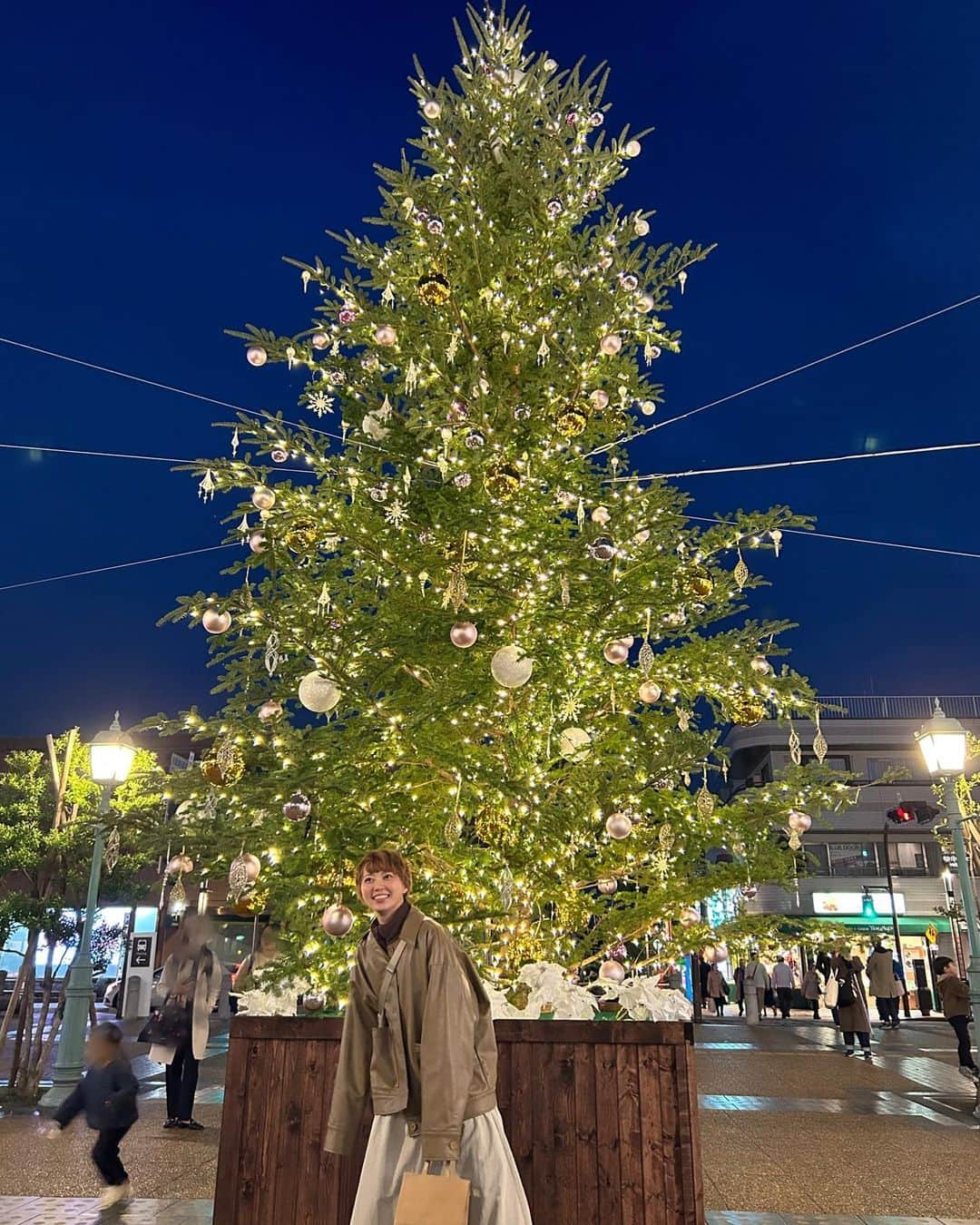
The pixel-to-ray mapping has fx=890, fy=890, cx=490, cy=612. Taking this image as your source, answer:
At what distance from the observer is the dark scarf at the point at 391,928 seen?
338 centimetres

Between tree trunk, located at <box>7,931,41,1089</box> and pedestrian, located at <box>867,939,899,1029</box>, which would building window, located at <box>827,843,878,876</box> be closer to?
pedestrian, located at <box>867,939,899,1029</box>

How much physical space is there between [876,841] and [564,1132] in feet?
136

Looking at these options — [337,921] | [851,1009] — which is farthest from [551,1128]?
[851,1009]

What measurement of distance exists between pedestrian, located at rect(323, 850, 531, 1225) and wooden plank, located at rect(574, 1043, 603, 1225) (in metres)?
0.99

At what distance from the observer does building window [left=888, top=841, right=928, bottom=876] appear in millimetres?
39688

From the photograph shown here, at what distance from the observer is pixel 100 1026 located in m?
5.53

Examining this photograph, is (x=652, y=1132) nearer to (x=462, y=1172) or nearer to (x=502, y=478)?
(x=462, y=1172)

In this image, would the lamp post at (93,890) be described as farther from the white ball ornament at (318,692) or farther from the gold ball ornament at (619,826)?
the gold ball ornament at (619,826)

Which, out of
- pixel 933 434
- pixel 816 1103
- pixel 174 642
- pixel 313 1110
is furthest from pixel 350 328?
pixel 933 434

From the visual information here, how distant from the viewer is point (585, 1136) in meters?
4.21

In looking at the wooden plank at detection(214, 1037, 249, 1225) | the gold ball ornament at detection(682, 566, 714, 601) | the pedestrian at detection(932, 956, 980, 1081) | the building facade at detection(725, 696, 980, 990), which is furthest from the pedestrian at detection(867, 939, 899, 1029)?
the building facade at detection(725, 696, 980, 990)

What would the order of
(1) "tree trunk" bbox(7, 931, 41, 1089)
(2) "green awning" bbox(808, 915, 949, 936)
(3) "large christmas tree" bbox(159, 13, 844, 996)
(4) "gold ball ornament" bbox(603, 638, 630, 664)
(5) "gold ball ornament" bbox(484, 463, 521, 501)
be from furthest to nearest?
1. (2) "green awning" bbox(808, 915, 949, 936)
2. (1) "tree trunk" bbox(7, 931, 41, 1089)
3. (5) "gold ball ornament" bbox(484, 463, 521, 501)
4. (4) "gold ball ornament" bbox(603, 638, 630, 664)
5. (3) "large christmas tree" bbox(159, 13, 844, 996)

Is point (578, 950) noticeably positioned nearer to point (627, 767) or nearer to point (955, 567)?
point (627, 767)

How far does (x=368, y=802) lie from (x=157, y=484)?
7845cm
